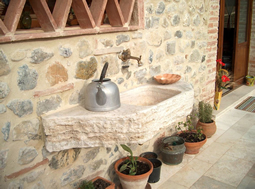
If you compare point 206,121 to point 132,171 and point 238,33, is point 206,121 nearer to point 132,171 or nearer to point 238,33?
point 132,171

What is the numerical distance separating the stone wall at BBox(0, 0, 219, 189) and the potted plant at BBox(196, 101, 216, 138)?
0.84 m

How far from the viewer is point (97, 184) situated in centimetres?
220

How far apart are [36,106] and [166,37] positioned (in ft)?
5.85

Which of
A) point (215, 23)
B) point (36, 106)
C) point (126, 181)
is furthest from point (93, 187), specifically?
point (215, 23)

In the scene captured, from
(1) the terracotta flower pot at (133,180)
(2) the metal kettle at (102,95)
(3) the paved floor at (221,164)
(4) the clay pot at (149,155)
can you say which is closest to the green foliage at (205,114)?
(3) the paved floor at (221,164)

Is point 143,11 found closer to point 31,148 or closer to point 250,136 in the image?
point 31,148

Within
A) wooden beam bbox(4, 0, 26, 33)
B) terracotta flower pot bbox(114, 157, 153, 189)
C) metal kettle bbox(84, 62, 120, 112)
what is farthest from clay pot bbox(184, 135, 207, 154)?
wooden beam bbox(4, 0, 26, 33)

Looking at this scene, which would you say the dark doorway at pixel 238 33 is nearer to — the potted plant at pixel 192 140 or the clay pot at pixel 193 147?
the potted plant at pixel 192 140

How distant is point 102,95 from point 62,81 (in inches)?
13.8

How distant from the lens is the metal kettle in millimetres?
1832

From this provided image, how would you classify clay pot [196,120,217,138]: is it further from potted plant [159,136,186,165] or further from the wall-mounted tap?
the wall-mounted tap

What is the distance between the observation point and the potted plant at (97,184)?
209 cm

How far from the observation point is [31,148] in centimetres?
178

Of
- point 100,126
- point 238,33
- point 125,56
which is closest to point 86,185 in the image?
point 100,126
